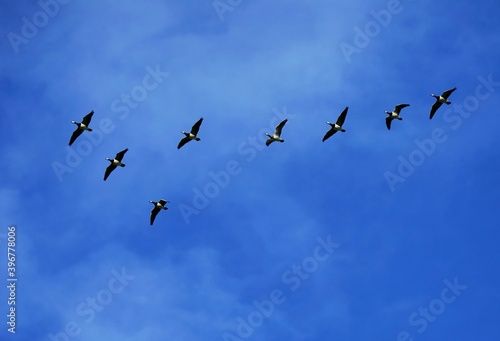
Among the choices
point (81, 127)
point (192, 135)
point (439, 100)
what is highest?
point (81, 127)

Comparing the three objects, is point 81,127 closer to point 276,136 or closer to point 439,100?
point 276,136

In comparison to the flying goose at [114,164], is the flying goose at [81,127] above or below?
above

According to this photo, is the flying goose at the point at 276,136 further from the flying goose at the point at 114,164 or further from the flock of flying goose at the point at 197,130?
the flying goose at the point at 114,164

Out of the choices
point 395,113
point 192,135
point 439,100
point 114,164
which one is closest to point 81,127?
point 114,164

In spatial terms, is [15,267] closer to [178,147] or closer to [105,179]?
[105,179]

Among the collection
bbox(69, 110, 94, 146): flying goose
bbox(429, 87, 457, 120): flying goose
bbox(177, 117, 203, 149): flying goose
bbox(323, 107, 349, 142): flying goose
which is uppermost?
bbox(69, 110, 94, 146): flying goose

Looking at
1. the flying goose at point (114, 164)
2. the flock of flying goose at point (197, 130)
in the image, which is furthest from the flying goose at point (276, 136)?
the flying goose at point (114, 164)

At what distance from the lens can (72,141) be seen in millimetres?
91625

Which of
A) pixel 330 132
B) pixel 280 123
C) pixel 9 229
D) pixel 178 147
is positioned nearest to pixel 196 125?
pixel 178 147

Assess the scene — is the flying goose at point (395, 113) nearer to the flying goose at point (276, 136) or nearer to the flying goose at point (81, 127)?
the flying goose at point (276, 136)

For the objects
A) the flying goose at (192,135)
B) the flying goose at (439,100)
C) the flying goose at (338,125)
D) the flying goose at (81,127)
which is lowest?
the flying goose at (439,100)

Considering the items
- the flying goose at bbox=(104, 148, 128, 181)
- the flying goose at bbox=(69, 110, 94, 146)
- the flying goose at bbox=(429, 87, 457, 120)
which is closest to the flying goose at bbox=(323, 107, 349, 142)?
the flying goose at bbox=(429, 87, 457, 120)

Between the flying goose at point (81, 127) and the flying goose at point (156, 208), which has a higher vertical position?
the flying goose at point (81, 127)

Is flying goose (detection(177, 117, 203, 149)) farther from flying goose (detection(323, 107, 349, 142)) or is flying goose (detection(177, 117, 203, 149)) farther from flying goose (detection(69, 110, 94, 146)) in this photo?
flying goose (detection(323, 107, 349, 142))
